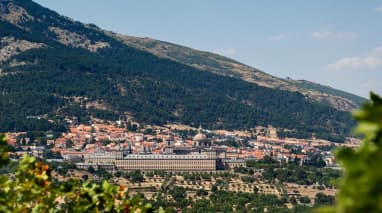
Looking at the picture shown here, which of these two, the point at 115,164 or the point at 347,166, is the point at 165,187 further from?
the point at 347,166

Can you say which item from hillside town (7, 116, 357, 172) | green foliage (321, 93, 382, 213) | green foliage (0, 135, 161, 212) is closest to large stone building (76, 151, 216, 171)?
hillside town (7, 116, 357, 172)

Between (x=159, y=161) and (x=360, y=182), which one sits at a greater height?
(x=360, y=182)

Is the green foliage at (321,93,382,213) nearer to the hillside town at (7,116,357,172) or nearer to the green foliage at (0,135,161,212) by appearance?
the green foliage at (0,135,161,212)

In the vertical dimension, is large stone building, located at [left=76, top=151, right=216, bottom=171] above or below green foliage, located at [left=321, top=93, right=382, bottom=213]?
below

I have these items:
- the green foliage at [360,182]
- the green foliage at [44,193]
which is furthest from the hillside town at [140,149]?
the green foliage at [360,182]

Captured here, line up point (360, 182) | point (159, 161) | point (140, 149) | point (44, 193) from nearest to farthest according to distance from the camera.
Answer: point (360, 182) → point (44, 193) → point (159, 161) → point (140, 149)

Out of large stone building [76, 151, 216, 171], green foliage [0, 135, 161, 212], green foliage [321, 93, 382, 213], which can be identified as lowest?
large stone building [76, 151, 216, 171]

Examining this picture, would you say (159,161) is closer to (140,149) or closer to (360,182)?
(140,149)

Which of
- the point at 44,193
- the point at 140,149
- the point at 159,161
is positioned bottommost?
the point at 159,161

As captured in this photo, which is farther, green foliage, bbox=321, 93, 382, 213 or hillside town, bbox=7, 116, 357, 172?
hillside town, bbox=7, 116, 357, 172

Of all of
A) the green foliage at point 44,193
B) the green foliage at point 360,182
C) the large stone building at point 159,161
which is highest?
the green foliage at point 360,182

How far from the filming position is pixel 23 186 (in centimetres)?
1030

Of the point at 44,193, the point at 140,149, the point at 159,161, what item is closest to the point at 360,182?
the point at 44,193

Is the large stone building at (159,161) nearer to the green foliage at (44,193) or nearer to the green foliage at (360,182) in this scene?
the green foliage at (44,193)
